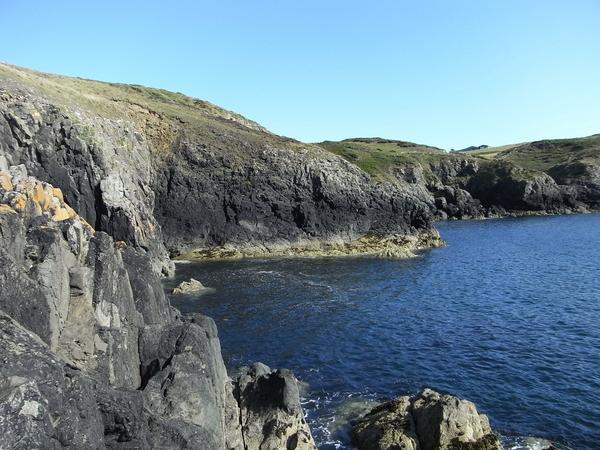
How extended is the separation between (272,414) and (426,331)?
2196 cm

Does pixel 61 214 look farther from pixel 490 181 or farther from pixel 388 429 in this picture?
pixel 490 181

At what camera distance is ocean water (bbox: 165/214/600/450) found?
28.8 m

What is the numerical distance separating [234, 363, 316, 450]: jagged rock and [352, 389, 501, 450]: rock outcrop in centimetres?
Result: 335

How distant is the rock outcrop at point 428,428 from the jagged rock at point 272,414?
3348 millimetres

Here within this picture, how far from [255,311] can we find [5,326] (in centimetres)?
3625

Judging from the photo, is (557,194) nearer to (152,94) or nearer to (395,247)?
(395,247)

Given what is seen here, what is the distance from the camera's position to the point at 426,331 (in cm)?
4272

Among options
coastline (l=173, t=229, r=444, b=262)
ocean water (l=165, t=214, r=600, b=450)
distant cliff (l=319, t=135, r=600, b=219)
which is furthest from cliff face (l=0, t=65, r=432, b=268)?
distant cliff (l=319, t=135, r=600, b=219)

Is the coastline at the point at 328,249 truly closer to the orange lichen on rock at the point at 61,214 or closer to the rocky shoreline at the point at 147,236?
the rocky shoreline at the point at 147,236

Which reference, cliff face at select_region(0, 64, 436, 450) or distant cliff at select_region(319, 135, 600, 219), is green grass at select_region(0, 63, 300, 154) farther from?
distant cliff at select_region(319, 135, 600, 219)

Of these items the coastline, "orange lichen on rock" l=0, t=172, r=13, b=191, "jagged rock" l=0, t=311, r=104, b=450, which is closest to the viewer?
"jagged rock" l=0, t=311, r=104, b=450

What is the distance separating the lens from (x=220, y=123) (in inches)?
3952

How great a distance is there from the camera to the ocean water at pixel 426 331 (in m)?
28.8

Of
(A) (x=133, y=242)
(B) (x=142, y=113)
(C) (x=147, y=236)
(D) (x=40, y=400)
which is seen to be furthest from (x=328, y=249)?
(D) (x=40, y=400)
